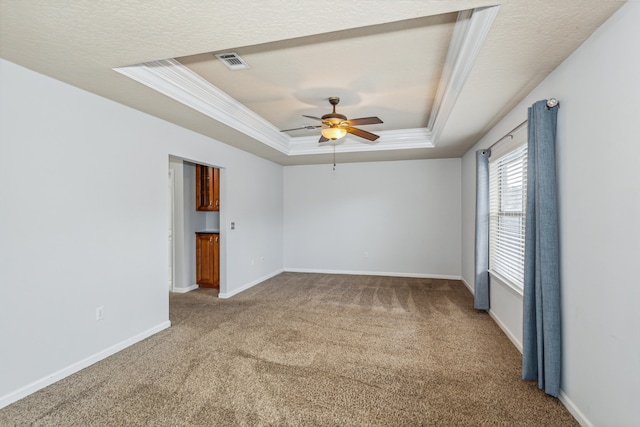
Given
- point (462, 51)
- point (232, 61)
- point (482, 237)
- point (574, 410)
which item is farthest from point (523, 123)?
point (232, 61)

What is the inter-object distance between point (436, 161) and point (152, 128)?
16.5 feet

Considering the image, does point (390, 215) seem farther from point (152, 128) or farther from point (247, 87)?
point (152, 128)

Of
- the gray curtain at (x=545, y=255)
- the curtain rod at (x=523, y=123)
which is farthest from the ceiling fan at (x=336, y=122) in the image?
the gray curtain at (x=545, y=255)

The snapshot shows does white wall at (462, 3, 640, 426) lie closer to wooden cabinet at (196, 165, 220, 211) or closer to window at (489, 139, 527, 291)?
window at (489, 139, 527, 291)

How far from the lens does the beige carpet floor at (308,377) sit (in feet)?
7.09

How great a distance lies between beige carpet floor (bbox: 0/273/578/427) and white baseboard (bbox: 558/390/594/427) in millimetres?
40

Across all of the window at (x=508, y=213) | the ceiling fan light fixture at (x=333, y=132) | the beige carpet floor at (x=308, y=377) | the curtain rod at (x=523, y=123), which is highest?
the ceiling fan light fixture at (x=333, y=132)

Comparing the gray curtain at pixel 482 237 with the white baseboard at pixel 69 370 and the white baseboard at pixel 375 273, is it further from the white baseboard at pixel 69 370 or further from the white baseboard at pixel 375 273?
the white baseboard at pixel 69 370

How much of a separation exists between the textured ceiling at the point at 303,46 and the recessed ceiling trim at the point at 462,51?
0.17 feet

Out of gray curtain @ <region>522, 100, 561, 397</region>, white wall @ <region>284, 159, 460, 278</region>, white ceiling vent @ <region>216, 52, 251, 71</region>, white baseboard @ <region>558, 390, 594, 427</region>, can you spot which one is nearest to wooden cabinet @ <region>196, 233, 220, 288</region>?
white wall @ <region>284, 159, 460, 278</region>

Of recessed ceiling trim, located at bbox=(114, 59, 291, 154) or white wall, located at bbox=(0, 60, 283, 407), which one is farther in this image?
recessed ceiling trim, located at bbox=(114, 59, 291, 154)

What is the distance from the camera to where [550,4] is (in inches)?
64.2

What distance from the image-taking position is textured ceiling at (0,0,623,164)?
1.72 metres

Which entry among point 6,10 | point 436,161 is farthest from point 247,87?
point 436,161
